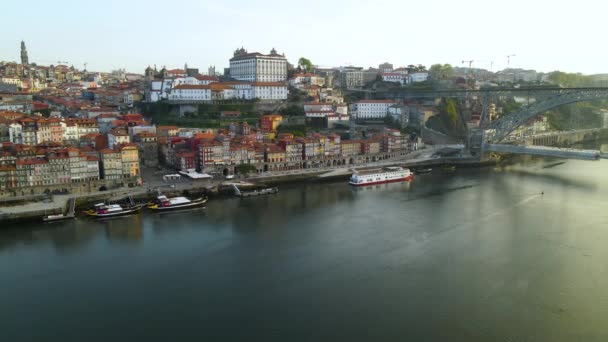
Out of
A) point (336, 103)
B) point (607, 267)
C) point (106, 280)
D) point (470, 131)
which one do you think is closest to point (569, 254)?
point (607, 267)

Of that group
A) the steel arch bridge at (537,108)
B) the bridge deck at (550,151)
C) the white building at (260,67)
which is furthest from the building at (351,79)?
the bridge deck at (550,151)

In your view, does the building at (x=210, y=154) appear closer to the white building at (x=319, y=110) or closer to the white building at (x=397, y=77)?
the white building at (x=319, y=110)

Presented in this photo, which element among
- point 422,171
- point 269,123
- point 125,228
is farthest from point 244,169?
point 422,171

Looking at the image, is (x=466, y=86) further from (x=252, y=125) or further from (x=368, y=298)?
(x=368, y=298)

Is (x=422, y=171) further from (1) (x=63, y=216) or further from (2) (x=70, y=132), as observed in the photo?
(2) (x=70, y=132)

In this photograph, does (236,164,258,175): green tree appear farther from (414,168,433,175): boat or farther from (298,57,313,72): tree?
(298,57,313,72): tree

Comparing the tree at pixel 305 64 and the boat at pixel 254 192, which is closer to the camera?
the boat at pixel 254 192

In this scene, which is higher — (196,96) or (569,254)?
(196,96)
